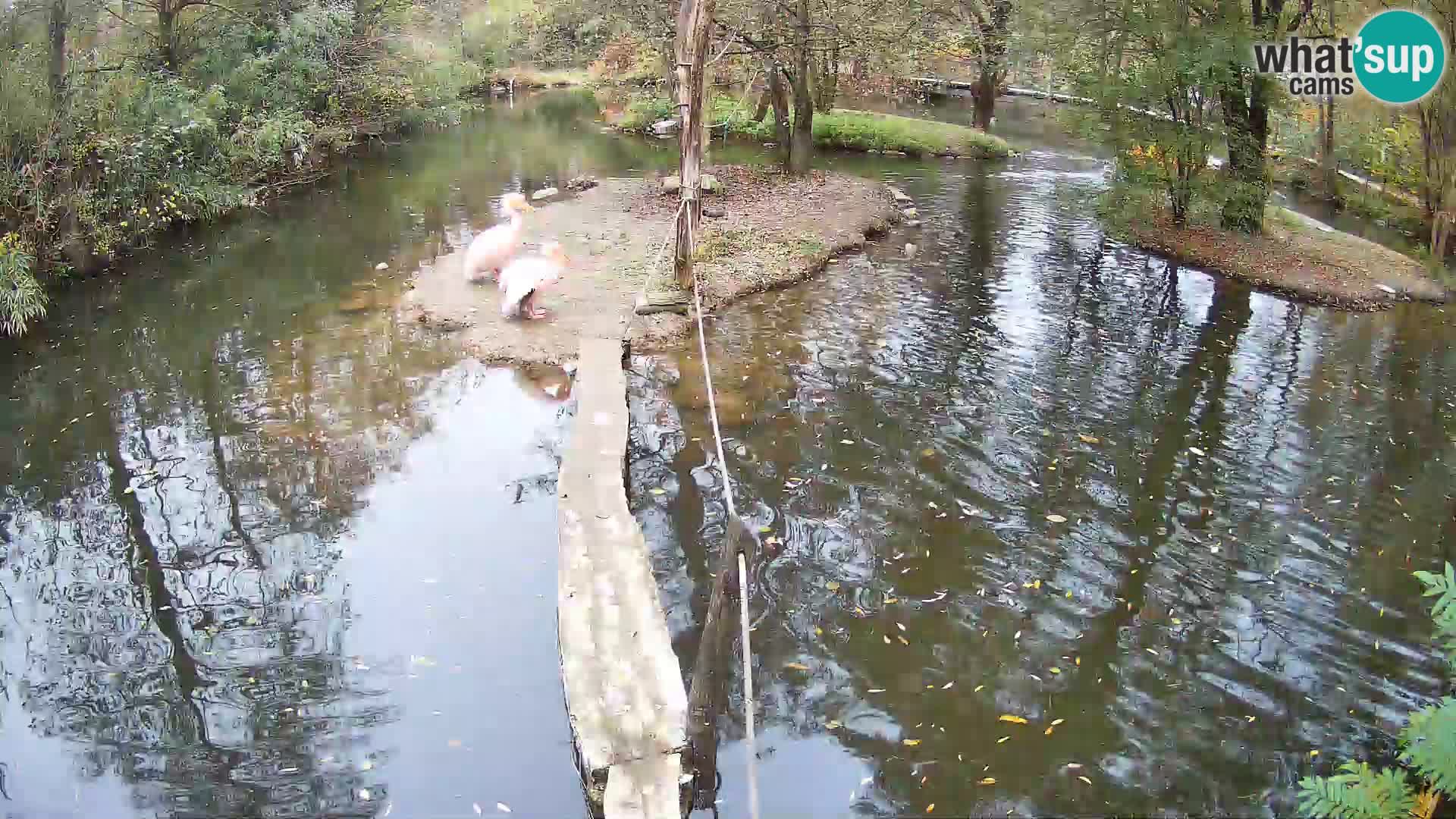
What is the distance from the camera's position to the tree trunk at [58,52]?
37.2 feet

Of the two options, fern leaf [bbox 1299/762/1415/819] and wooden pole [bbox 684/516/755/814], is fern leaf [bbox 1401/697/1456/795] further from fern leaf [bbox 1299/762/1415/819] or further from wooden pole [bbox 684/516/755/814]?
wooden pole [bbox 684/516/755/814]

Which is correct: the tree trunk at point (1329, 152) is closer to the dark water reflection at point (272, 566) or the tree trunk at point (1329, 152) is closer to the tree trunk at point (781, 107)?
the tree trunk at point (781, 107)

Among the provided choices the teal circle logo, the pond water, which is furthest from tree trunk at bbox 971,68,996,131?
the pond water

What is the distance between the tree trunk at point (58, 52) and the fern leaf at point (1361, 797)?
13143mm

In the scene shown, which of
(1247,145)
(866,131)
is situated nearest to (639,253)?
(1247,145)

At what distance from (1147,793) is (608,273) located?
28.1 ft

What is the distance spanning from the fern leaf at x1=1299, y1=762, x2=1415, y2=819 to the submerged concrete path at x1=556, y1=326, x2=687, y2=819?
2.35m

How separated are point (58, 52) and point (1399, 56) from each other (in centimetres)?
1628

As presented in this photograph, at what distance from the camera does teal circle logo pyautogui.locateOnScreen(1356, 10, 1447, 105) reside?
12180mm

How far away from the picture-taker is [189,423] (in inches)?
314

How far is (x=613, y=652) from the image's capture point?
432cm

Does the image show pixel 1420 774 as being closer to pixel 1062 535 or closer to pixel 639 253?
pixel 1062 535

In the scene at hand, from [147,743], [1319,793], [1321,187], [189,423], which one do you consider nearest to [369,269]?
[189,423]

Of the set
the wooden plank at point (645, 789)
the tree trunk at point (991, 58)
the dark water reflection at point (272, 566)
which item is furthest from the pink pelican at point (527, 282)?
the tree trunk at point (991, 58)
